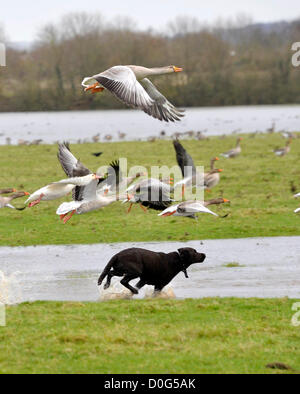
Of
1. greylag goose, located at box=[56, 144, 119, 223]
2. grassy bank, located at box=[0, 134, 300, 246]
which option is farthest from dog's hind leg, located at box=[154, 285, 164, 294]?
grassy bank, located at box=[0, 134, 300, 246]

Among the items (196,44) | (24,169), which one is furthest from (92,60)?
(196,44)

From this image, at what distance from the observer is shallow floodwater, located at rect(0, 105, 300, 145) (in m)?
40.4

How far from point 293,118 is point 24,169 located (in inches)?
1254

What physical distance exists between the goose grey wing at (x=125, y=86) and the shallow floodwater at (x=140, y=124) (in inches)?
1025

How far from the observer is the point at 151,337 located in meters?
7.52

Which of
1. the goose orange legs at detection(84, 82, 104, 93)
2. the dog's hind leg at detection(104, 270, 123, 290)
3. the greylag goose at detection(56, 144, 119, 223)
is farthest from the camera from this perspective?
the greylag goose at detection(56, 144, 119, 223)

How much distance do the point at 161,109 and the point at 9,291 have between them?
289cm

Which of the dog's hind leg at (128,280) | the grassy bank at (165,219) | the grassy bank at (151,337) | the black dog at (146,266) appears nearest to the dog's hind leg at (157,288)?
the black dog at (146,266)

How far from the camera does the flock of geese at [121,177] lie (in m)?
8.81

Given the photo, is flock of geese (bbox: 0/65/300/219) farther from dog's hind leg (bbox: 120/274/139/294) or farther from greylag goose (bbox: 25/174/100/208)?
dog's hind leg (bbox: 120/274/139/294)

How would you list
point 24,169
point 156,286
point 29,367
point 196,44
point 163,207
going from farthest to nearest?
point 196,44 < point 24,169 < point 163,207 < point 156,286 < point 29,367

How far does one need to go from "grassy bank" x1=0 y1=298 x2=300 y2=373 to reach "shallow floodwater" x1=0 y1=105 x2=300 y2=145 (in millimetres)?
26639
